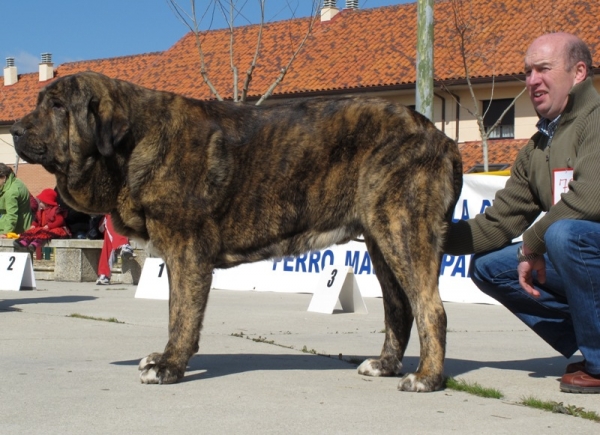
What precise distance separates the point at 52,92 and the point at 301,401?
223 cm

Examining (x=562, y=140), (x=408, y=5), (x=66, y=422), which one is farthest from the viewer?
(x=408, y=5)

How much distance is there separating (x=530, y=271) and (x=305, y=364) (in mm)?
1651

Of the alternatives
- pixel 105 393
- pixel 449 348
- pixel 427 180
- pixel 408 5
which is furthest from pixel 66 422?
pixel 408 5

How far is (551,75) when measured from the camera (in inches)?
210

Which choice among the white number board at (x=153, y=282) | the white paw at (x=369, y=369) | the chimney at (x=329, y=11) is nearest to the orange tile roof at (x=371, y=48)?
the chimney at (x=329, y=11)

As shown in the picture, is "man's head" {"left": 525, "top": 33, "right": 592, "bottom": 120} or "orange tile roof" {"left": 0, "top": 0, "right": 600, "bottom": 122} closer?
"man's head" {"left": 525, "top": 33, "right": 592, "bottom": 120}

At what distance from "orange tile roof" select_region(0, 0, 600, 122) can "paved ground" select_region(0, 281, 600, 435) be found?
23.4 meters

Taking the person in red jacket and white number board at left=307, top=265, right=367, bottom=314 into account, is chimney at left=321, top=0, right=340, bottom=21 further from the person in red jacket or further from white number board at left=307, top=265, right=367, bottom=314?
white number board at left=307, top=265, right=367, bottom=314

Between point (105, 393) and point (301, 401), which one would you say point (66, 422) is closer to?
point (105, 393)

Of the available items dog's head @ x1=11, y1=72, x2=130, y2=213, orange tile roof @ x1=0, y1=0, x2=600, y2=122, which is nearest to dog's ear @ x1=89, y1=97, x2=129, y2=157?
dog's head @ x1=11, y1=72, x2=130, y2=213

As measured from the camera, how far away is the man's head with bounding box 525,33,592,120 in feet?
17.4

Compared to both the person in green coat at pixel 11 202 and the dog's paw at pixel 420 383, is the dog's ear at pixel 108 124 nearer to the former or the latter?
the dog's paw at pixel 420 383

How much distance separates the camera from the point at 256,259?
225 inches

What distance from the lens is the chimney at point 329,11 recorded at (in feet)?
145
